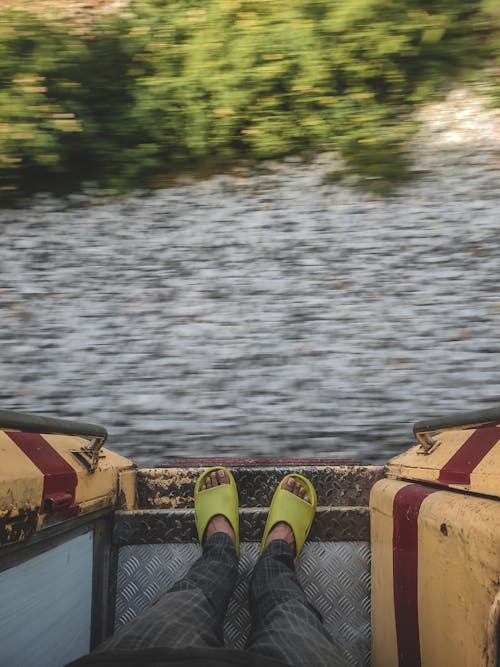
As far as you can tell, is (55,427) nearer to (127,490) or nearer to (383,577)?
(127,490)

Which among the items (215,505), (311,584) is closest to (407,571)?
(311,584)

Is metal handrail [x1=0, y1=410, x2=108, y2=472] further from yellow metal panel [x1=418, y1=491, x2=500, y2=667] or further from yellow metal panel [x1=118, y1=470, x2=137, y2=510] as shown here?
yellow metal panel [x1=418, y1=491, x2=500, y2=667]

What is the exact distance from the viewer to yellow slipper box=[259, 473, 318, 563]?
1.61 metres

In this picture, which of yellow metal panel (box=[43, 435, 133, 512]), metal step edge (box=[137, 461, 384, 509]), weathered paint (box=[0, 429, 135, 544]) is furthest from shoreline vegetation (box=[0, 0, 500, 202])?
weathered paint (box=[0, 429, 135, 544])

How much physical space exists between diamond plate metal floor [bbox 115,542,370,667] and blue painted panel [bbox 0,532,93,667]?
186 millimetres

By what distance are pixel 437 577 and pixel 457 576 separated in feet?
0.31

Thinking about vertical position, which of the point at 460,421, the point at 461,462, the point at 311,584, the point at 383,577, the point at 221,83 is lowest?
the point at 311,584

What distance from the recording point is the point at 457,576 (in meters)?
0.90

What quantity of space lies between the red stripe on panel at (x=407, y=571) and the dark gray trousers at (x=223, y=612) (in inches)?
8.2

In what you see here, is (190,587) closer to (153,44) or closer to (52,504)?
(52,504)

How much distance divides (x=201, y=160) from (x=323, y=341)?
1.49 meters

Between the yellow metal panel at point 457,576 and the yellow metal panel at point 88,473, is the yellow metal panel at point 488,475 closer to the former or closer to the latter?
the yellow metal panel at point 457,576

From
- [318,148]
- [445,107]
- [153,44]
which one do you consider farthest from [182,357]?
[445,107]

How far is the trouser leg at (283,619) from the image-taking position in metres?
0.98
